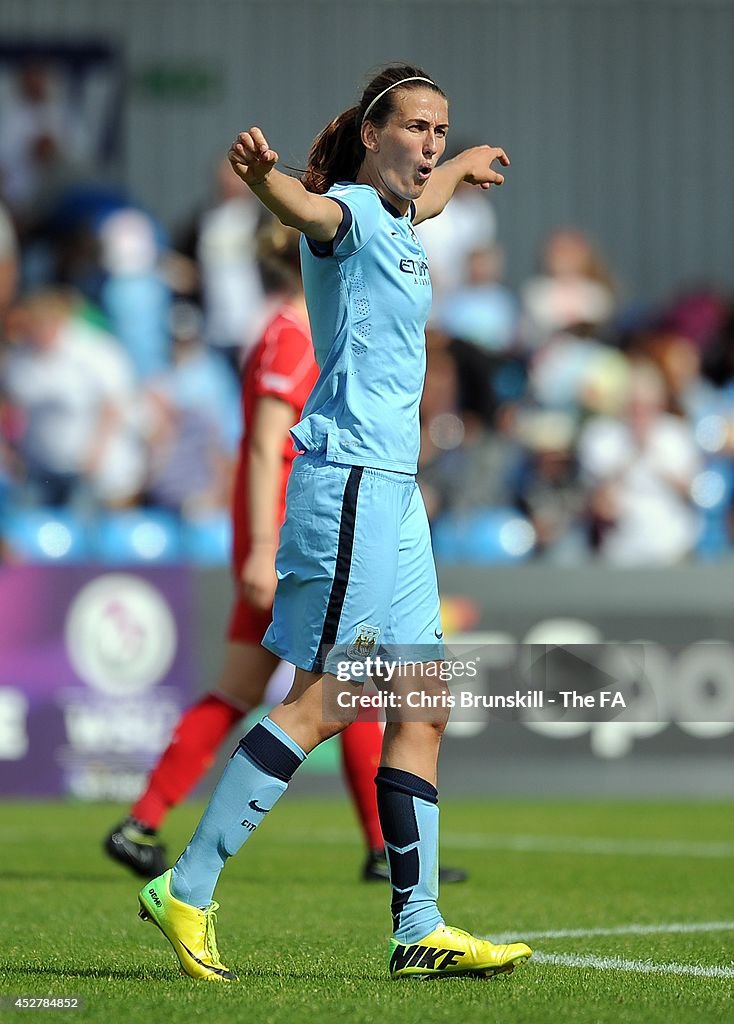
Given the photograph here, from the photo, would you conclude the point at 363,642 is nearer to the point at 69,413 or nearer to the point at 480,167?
the point at 480,167

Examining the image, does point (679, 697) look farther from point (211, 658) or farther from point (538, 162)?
point (538, 162)

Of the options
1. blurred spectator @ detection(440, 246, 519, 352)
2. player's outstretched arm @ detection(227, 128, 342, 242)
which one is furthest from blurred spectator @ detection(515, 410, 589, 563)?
player's outstretched arm @ detection(227, 128, 342, 242)

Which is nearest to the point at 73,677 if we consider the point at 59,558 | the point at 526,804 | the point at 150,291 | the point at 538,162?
the point at 59,558

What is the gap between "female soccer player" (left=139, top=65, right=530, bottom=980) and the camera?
4008 millimetres

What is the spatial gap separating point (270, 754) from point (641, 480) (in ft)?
25.4

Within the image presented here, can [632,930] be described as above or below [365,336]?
below

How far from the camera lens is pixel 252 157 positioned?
372cm

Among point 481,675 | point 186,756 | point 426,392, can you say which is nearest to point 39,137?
point 426,392

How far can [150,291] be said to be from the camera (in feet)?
43.4

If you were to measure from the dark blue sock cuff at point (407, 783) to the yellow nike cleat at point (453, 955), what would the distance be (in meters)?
0.30

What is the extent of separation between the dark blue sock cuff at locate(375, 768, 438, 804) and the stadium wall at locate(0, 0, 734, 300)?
1232cm

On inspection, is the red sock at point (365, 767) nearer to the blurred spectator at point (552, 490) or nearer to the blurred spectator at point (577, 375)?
the blurred spectator at point (552, 490)

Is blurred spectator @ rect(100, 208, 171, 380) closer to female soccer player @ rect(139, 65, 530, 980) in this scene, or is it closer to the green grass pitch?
the green grass pitch

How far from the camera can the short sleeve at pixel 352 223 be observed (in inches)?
156
